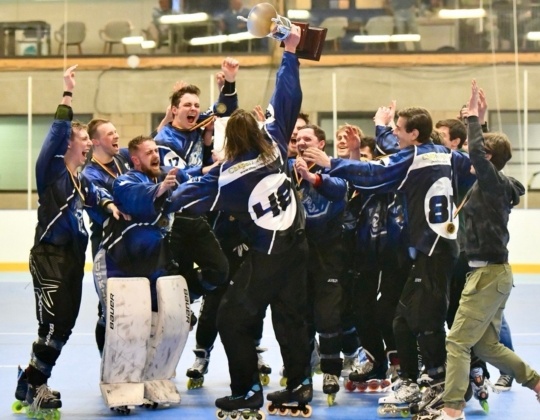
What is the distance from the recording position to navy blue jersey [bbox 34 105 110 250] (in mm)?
5832

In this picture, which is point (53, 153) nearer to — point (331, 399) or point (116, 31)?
point (331, 399)

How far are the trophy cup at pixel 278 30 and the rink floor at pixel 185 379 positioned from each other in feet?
6.72

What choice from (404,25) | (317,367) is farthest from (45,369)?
(404,25)

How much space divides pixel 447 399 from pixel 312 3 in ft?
36.6

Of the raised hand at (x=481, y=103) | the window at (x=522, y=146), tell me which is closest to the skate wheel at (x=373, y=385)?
the raised hand at (x=481, y=103)

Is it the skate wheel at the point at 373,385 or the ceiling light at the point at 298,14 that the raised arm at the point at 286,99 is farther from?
the ceiling light at the point at 298,14

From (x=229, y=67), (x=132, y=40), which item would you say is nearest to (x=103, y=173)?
(x=229, y=67)

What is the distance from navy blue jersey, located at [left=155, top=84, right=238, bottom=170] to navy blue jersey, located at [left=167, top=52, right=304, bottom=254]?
1165mm

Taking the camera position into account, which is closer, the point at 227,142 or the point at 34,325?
the point at 227,142

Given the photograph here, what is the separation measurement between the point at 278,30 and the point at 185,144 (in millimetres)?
1536

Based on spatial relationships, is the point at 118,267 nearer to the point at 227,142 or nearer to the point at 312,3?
the point at 227,142

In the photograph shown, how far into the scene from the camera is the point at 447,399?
18.1 feet

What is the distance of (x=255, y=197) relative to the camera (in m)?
5.61

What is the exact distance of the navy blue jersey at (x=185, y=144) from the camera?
22.6 feet
